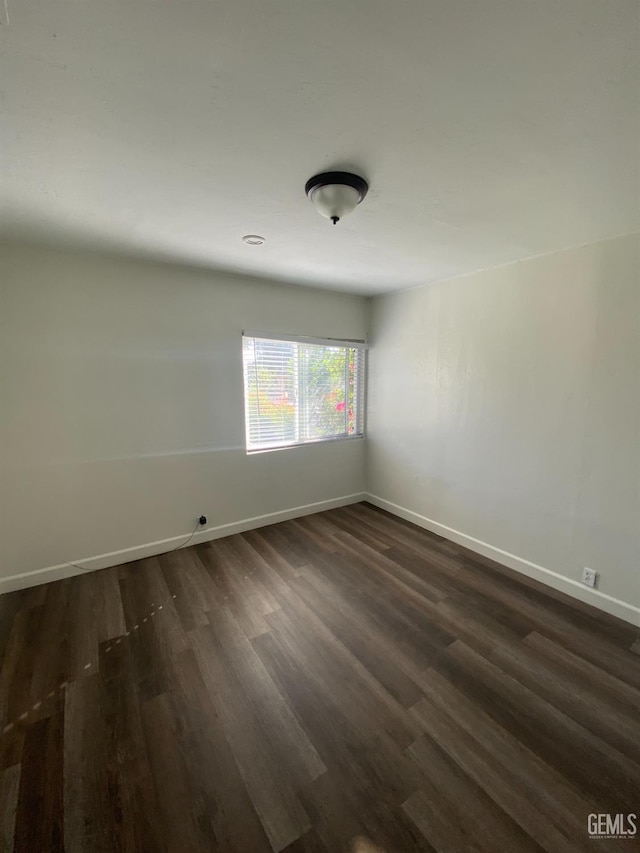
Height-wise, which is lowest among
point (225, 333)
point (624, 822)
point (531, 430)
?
point (624, 822)

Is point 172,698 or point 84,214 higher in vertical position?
point 84,214

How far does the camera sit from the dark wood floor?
1.06 m

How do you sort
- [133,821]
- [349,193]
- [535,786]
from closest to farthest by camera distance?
[133,821]
[535,786]
[349,193]

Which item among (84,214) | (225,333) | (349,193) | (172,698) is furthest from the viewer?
(225,333)

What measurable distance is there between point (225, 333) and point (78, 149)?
1648 mm

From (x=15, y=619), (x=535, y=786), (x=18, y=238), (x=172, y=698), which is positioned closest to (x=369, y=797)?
(x=535, y=786)

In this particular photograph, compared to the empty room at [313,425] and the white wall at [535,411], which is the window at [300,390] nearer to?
the empty room at [313,425]

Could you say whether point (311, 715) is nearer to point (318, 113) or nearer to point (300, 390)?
point (318, 113)

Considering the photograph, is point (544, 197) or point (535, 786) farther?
point (544, 197)

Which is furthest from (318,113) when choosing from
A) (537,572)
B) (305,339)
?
(537,572)

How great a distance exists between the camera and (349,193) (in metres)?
1.36

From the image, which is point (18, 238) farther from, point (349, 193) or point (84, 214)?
point (349, 193)

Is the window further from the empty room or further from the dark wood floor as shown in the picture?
the dark wood floor

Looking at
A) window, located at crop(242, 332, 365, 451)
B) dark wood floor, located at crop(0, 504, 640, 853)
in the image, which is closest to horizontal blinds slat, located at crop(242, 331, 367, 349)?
window, located at crop(242, 332, 365, 451)
